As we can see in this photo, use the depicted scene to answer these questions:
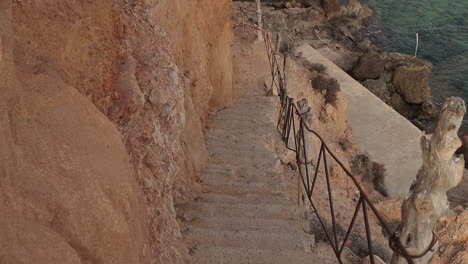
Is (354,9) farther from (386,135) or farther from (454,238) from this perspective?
(454,238)

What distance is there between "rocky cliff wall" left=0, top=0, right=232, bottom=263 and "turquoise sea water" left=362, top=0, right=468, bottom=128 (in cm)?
2020

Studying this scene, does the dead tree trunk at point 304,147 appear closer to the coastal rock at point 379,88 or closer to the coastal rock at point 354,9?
the coastal rock at point 379,88

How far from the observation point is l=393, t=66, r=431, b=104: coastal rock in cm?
2130

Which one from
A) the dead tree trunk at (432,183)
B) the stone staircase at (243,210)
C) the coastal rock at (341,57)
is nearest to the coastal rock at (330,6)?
the coastal rock at (341,57)

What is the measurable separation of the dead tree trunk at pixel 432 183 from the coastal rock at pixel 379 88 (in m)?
18.4

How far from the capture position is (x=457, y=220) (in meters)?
9.90

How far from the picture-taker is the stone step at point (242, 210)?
5547mm

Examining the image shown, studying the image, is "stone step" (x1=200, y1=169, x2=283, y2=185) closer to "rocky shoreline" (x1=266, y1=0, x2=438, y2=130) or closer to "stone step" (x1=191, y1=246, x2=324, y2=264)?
"stone step" (x1=191, y1=246, x2=324, y2=264)

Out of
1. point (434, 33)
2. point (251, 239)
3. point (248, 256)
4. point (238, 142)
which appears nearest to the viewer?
point (248, 256)

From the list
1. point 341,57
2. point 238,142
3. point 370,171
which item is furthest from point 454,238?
point 341,57

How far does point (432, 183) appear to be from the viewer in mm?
3832

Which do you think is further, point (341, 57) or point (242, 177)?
point (341, 57)

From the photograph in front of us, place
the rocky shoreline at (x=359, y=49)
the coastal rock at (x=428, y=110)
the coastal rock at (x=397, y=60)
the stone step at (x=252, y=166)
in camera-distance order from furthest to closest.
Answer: the coastal rock at (x=397, y=60) < the rocky shoreline at (x=359, y=49) < the coastal rock at (x=428, y=110) < the stone step at (x=252, y=166)

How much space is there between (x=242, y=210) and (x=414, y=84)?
60.5 ft
